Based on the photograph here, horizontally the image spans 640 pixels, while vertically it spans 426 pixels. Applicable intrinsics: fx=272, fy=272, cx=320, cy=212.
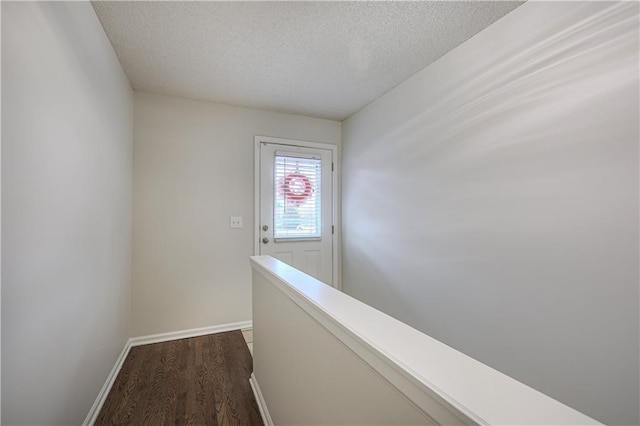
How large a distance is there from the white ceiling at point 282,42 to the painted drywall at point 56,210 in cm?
29

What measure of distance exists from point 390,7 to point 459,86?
2.36 ft

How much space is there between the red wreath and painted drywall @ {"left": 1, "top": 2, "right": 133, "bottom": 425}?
1.62 m

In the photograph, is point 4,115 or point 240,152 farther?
point 240,152

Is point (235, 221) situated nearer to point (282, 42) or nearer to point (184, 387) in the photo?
point (184, 387)

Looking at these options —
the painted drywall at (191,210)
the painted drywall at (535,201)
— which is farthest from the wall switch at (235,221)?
the painted drywall at (535,201)

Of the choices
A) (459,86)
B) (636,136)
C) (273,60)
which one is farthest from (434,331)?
(273,60)

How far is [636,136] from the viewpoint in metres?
1.12

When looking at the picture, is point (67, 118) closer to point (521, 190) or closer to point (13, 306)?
point (13, 306)

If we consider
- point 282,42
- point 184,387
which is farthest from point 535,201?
point 184,387

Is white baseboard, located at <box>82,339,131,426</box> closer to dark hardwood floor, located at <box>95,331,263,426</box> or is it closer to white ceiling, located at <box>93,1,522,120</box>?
dark hardwood floor, located at <box>95,331,263,426</box>

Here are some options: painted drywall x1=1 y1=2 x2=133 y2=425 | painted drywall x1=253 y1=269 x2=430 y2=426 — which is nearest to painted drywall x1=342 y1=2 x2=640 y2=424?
painted drywall x1=253 y1=269 x2=430 y2=426

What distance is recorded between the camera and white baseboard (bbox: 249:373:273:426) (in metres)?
1.54

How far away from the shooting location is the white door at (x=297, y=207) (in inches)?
119

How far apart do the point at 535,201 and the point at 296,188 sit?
7.35 feet
